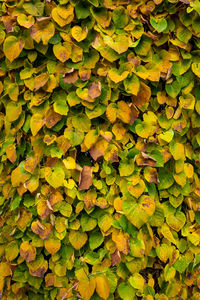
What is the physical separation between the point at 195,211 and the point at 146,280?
0.40 m

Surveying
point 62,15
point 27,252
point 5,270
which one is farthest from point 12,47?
point 5,270

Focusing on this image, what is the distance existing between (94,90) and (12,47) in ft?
1.30

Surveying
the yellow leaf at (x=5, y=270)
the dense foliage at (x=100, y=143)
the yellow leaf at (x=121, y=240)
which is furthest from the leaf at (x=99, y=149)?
Answer: the yellow leaf at (x=5, y=270)

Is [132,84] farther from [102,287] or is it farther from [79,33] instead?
[102,287]

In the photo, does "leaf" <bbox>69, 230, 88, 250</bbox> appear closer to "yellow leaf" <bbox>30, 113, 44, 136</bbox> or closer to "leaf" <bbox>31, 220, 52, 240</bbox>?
"leaf" <bbox>31, 220, 52, 240</bbox>

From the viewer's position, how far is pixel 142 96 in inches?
60.2

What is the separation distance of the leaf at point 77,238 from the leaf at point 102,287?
0.51 feet

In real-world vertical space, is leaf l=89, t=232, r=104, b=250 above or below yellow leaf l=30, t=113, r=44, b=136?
below

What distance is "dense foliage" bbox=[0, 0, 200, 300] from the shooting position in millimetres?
1489

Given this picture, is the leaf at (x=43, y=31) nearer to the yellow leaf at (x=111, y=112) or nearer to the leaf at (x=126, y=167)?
the yellow leaf at (x=111, y=112)

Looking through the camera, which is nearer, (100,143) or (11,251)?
(100,143)

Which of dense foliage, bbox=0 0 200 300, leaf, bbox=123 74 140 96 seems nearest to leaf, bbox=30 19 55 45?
dense foliage, bbox=0 0 200 300

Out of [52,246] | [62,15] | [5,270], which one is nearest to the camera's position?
[62,15]

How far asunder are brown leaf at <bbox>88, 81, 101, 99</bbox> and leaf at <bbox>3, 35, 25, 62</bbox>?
0.34m
